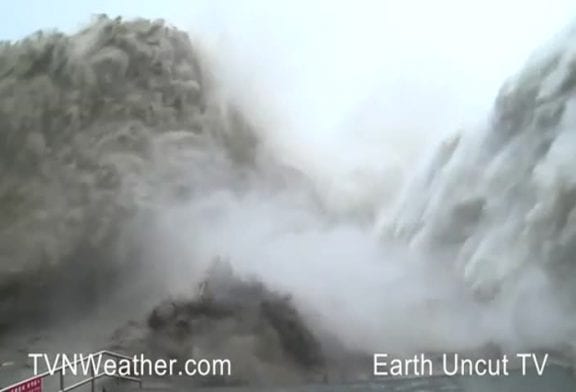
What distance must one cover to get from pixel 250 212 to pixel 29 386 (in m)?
1.25

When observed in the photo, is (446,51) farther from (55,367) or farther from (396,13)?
(55,367)

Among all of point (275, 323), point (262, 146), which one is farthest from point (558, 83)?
point (275, 323)

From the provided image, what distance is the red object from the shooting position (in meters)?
3.75

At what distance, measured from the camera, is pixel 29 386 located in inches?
150

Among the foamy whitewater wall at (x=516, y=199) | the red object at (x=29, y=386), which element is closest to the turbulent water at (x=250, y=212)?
the foamy whitewater wall at (x=516, y=199)

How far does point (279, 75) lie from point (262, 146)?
0.33 m

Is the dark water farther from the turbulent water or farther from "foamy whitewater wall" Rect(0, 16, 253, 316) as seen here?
"foamy whitewater wall" Rect(0, 16, 253, 316)

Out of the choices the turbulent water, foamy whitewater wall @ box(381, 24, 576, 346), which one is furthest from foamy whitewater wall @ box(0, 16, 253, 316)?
foamy whitewater wall @ box(381, 24, 576, 346)

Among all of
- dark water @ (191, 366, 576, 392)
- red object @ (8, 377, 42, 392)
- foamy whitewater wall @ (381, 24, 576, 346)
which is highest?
foamy whitewater wall @ (381, 24, 576, 346)

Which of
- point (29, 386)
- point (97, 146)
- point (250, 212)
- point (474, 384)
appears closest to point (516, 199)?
point (474, 384)

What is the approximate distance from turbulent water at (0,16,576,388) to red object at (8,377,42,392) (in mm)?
305

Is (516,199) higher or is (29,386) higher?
(516,199)

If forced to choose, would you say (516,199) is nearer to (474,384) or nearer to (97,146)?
(474,384)

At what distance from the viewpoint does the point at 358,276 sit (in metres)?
3.70
